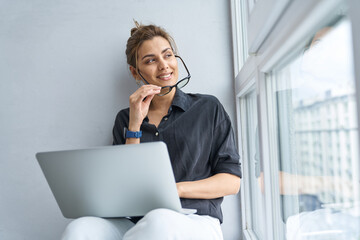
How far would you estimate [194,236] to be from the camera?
34.5 inches

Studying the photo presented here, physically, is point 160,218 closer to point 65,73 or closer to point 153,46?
point 153,46

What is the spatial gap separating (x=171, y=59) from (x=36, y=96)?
77 cm

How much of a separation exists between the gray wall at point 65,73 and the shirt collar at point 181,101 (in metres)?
0.23

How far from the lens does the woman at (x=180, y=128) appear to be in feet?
4.02

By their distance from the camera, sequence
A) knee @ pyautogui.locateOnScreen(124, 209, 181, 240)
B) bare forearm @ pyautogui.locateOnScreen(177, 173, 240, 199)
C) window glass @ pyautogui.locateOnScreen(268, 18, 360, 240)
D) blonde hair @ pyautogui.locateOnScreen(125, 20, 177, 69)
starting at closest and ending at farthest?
window glass @ pyautogui.locateOnScreen(268, 18, 360, 240), knee @ pyautogui.locateOnScreen(124, 209, 181, 240), bare forearm @ pyautogui.locateOnScreen(177, 173, 240, 199), blonde hair @ pyautogui.locateOnScreen(125, 20, 177, 69)

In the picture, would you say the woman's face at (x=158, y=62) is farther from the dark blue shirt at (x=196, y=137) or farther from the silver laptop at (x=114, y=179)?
the silver laptop at (x=114, y=179)

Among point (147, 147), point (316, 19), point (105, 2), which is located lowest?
point (147, 147)

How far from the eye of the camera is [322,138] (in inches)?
24.7

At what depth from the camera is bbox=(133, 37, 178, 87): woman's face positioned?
4.53ft

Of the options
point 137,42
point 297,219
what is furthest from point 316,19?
point 137,42

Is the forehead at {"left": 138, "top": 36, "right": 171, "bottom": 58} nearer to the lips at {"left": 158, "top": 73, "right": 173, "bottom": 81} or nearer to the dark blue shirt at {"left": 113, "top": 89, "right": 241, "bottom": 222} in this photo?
the lips at {"left": 158, "top": 73, "right": 173, "bottom": 81}

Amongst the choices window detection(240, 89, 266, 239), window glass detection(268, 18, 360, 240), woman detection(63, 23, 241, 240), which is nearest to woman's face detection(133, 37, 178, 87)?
woman detection(63, 23, 241, 240)

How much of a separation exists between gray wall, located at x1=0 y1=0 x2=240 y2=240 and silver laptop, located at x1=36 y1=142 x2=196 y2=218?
2.24 ft

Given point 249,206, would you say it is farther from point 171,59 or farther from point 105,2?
point 105,2
